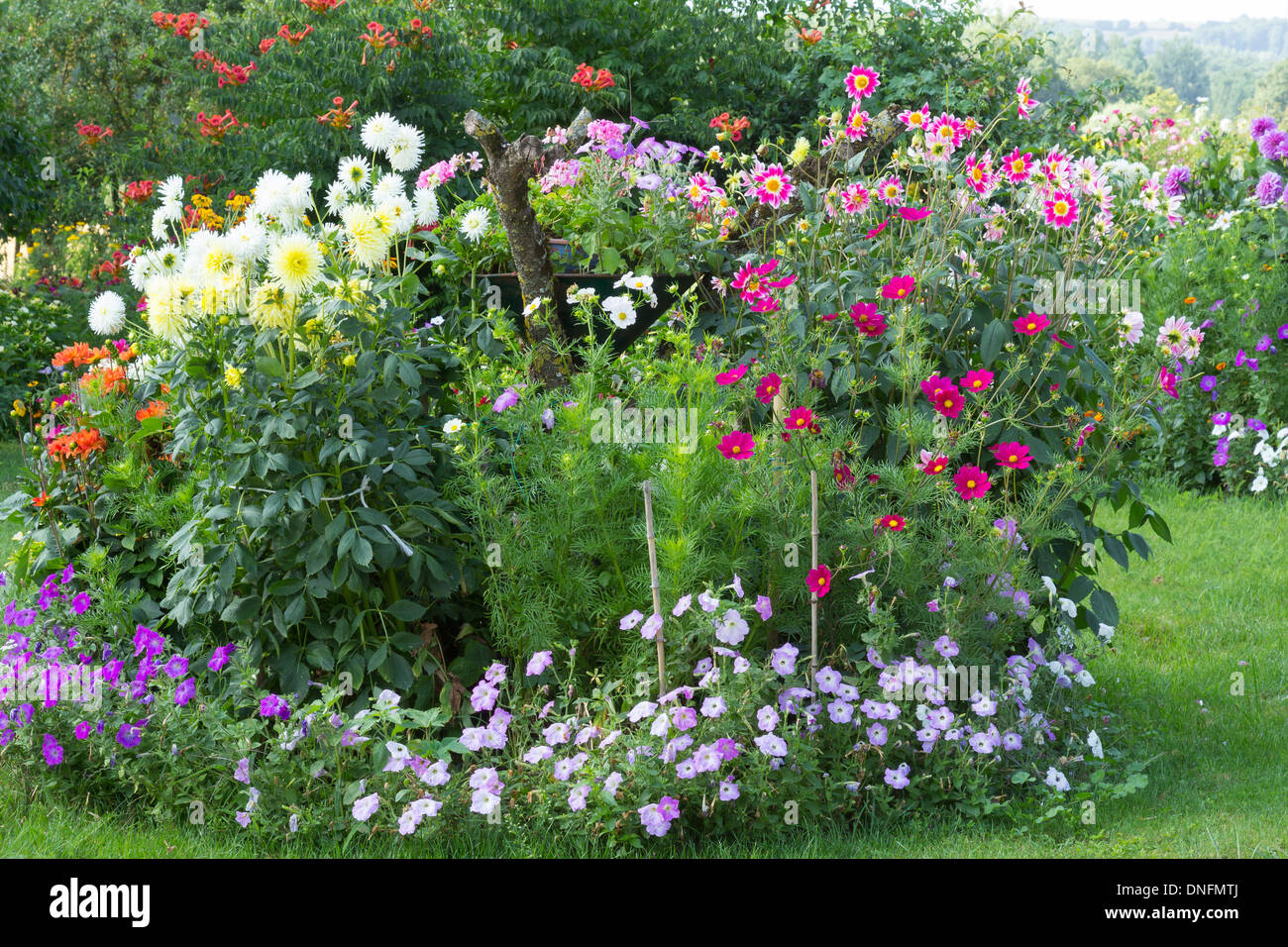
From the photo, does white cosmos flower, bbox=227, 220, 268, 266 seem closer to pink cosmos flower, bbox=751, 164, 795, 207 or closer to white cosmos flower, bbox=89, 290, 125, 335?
white cosmos flower, bbox=89, 290, 125, 335

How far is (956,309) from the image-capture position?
3.20 meters

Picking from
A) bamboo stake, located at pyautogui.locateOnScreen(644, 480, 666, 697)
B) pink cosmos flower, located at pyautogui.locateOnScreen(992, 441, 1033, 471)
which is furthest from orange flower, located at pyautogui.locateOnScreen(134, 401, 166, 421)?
pink cosmos flower, located at pyautogui.locateOnScreen(992, 441, 1033, 471)

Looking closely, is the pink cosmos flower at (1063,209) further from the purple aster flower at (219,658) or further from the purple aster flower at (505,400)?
the purple aster flower at (219,658)

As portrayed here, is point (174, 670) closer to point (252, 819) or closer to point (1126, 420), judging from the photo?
point (252, 819)

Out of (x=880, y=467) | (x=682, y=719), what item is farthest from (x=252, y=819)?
(x=880, y=467)

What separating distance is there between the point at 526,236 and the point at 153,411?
1.22 meters

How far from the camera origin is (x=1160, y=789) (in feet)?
9.29

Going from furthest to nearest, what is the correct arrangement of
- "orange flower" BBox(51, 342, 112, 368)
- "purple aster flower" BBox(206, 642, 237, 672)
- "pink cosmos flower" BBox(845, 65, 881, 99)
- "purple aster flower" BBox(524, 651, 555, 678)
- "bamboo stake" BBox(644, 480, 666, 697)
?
"orange flower" BBox(51, 342, 112, 368) < "pink cosmos flower" BBox(845, 65, 881, 99) < "purple aster flower" BBox(206, 642, 237, 672) < "purple aster flower" BBox(524, 651, 555, 678) < "bamboo stake" BBox(644, 480, 666, 697)

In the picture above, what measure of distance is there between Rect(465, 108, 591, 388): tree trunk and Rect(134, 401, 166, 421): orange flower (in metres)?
1.07

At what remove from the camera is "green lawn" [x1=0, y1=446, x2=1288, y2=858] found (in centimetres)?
243

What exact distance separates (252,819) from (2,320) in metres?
7.51

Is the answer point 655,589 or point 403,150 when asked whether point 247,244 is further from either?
point 655,589

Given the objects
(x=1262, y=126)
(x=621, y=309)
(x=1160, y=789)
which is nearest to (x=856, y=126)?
(x=621, y=309)
